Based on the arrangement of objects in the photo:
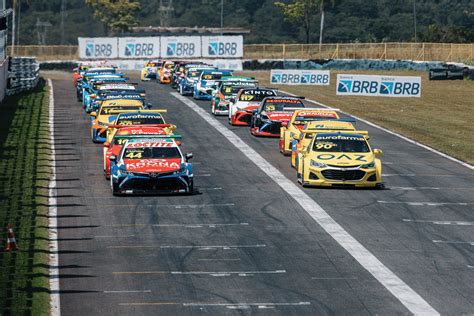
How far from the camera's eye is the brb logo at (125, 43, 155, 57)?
9983 centimetres

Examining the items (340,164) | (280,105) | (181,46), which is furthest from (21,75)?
(340,164)

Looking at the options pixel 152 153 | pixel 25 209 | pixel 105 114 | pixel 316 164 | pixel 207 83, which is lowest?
pixel 25 209

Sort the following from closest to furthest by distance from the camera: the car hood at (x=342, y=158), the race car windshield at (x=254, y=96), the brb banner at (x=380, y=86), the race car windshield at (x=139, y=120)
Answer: the car hood at (x=342, y=158), the race car windshield at (x=139, y=120), the race car windshield at (x=254, y=96), the brb banner at (x=380, y=86)

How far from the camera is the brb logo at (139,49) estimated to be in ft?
328

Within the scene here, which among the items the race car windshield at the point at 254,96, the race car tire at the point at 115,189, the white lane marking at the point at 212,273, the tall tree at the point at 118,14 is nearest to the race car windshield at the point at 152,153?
the race car tire at the point at 115,189

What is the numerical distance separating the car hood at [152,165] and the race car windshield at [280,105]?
13.7m

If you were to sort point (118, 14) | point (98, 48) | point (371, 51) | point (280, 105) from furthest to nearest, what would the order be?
1. point (118, 14)
2. point (371, 51)
3. point (98, 48)
4. point (280, 105)

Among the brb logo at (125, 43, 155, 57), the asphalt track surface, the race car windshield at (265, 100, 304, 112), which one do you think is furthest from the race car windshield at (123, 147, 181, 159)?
the brb logo at (125, 43, 155, 57)

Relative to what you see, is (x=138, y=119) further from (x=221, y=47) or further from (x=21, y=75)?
(x=221, y=47)

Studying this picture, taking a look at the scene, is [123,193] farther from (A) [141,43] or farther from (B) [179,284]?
(A) [141,43]

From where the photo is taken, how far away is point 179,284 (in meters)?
18.9

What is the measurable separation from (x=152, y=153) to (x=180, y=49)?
2873 inches

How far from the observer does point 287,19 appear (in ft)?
497

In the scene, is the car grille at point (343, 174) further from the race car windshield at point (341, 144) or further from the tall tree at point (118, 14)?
the tall tree at point (118, 14)
